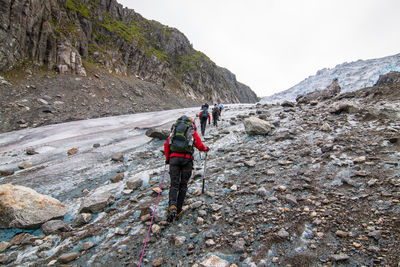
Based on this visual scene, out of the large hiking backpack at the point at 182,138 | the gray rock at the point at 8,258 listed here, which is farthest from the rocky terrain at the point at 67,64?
the large hiking backpack at the point at 182,138

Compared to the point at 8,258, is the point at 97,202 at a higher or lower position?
higher

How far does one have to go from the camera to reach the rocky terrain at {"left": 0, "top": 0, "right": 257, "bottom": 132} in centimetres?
2391

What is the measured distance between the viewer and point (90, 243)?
178 inches

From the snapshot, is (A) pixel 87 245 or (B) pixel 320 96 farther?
(B) pixel 320 96

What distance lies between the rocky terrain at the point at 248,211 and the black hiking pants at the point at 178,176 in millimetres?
499

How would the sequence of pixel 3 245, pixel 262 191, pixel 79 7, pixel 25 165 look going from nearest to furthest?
1. pixel 3 245
2. pixel 262 191
3. pixel 25 165
4. pixel 79 7

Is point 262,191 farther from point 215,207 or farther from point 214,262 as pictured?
point 214,262

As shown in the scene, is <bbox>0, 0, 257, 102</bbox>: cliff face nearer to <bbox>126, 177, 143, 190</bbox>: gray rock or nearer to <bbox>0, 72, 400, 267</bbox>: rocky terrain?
<bbox>0, 72, 400, 267</bbox>: rocky terrain

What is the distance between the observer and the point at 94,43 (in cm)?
4806

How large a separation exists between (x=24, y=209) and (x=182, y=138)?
488 cm

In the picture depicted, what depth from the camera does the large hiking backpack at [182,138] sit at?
5.27 metres

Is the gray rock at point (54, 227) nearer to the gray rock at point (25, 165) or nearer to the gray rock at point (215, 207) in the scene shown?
the gray rock at point (215, 207)

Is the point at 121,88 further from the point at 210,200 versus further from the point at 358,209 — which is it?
the point at 358,209

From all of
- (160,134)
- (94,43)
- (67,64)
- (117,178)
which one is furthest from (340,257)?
(94,43)
